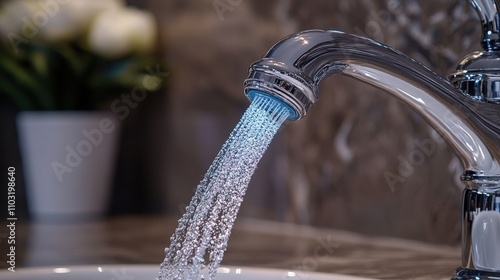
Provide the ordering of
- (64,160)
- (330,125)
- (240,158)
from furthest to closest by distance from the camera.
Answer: (64,160) → (330,125) → (240,158)

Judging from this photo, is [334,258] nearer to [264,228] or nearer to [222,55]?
[264,228]

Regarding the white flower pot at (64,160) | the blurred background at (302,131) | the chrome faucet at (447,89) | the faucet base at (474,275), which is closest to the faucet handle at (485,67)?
the chrome faucet at (447,89)

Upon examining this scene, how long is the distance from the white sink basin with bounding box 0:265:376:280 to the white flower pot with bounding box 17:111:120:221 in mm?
485

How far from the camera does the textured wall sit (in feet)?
2.86

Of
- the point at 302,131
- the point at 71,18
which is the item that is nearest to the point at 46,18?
the point at 71,18

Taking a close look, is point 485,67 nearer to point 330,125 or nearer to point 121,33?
point 330,125

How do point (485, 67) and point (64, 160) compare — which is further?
point (64, 160)

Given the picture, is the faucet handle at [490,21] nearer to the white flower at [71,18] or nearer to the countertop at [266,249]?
the countertop at [266,249]

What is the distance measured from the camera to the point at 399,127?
92 cm

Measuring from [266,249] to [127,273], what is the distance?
0.21m

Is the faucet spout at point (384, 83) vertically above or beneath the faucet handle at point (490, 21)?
beneath

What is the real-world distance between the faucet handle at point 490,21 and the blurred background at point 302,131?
219 mm

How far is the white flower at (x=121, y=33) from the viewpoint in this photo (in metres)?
1.28

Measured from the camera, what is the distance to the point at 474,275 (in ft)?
1.95
